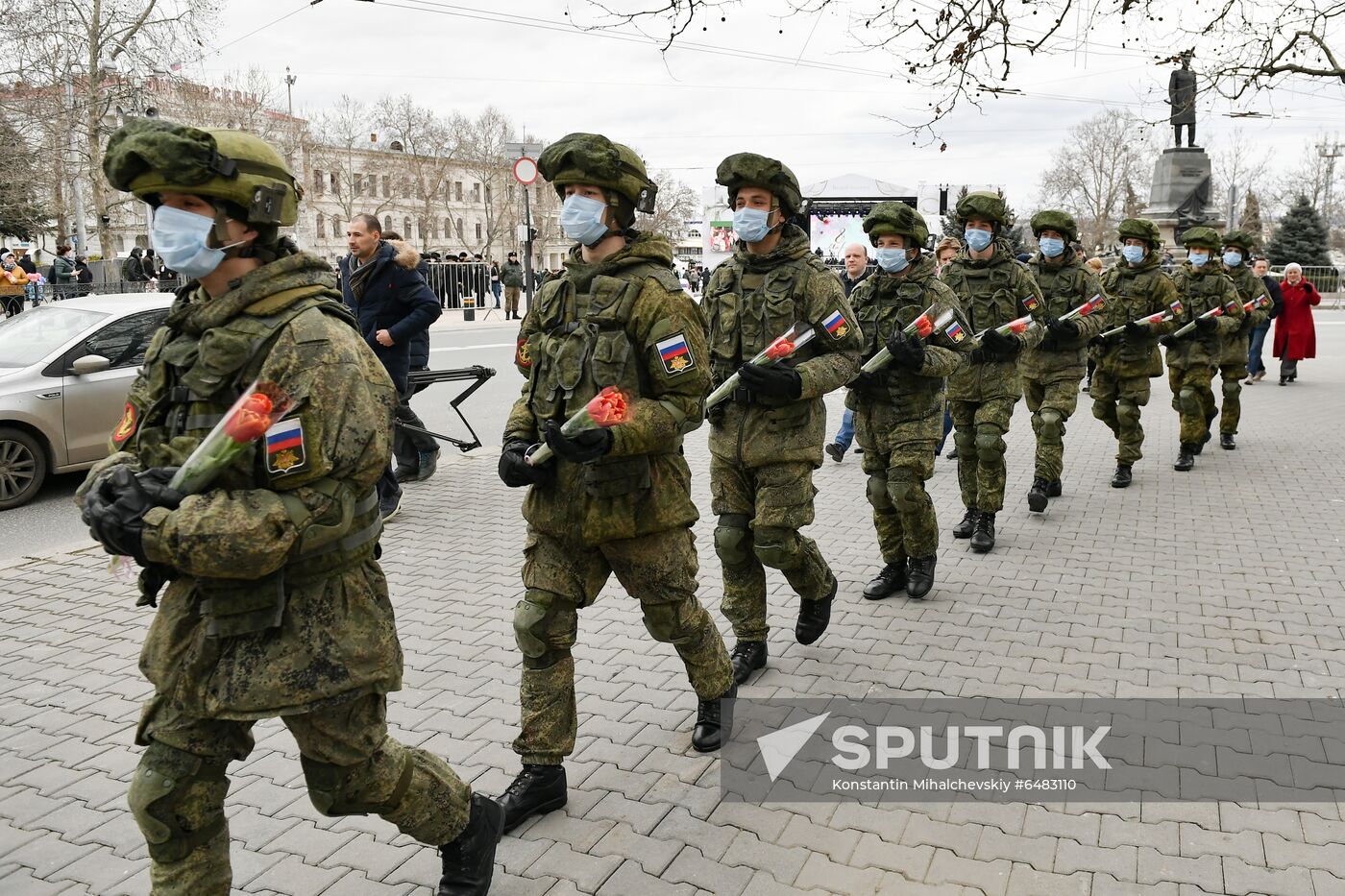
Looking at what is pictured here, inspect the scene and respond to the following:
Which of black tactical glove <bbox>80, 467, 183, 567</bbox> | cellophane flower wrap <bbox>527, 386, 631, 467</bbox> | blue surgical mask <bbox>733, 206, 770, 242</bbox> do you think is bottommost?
black tactical glove <bbox>80, 467, 183, 567</bbox>

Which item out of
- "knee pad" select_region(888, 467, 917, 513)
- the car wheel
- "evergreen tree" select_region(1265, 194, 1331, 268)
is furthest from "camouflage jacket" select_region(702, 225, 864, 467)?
"evergreen tree" select_region(1265, 194, 1331, 268)

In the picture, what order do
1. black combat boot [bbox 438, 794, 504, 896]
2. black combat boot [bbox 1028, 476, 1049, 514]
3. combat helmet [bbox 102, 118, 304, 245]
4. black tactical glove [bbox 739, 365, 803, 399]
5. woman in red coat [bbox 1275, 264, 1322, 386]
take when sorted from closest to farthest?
combat helmet [bbox 102, 118, 304, 245], black combat boot [bbox 438, 794, 504, 896], black tactical glove [bbox 739, 365, 803, 399], black combat boot [bbox 1028, 476, 1049, 514], woman in red coat [bbox 1275, 264, 1322, 386]

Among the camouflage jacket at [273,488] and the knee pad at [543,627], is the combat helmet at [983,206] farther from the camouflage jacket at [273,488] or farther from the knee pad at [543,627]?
the camouflage jacket at [273,488]

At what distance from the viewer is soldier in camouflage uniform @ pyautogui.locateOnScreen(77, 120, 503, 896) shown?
8.29 ft

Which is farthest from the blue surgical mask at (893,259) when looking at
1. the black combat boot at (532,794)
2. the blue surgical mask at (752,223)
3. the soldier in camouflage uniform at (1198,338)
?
the soldier in camouflage uniform at (1198,338)

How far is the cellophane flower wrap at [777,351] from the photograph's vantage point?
15.0 feet

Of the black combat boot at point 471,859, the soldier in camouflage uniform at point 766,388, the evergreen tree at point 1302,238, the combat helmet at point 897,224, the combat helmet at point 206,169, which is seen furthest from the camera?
the evergreen tree at point 1302,238

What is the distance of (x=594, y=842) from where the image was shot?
3570 millimetres

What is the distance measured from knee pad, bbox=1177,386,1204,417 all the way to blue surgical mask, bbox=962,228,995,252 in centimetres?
391

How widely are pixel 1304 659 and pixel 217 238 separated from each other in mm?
5024

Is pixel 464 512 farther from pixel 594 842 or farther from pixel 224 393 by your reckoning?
pixel 224 393

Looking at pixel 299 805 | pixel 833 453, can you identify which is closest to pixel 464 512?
pixel 833 453

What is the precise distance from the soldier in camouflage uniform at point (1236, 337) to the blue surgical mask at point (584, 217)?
28.5 ft

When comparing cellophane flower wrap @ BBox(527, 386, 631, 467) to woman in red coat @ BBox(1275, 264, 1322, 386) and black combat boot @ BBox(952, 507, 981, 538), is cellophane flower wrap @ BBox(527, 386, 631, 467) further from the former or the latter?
woman in red coat @ BBox(1275, 264, 1322, 386)
